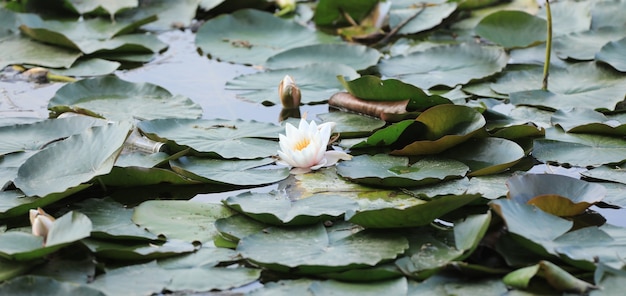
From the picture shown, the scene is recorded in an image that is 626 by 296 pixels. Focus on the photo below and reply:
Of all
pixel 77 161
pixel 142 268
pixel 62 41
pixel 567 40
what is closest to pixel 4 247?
pixel 142 268

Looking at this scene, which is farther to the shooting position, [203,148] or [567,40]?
[567,40]

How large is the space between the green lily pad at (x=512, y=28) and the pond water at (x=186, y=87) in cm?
95

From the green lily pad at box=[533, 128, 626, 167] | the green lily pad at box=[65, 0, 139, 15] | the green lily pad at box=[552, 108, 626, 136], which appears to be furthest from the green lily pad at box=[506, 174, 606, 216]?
the green lily pad at box=[65, 0, 139, 15]

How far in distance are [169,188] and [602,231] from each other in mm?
1099

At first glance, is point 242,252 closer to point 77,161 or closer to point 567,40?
point 77,161

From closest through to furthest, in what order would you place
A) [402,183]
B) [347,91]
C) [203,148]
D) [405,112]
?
[402,183]
[203,148]
[405,112]
[347,91]

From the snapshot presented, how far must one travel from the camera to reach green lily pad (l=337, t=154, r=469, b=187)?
218 centimetres

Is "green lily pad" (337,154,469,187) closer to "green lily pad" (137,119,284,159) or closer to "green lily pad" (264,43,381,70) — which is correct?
"green lily pad" (137,119,284,159)

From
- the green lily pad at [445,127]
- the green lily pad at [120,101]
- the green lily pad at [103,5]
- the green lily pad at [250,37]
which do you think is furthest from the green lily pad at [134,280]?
the green lily pad at [103,5]

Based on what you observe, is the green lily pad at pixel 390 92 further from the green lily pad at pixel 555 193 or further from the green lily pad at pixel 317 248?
the green lily pad at pixel 317 248

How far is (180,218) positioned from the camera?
205 cm

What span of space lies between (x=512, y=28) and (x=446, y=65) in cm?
54

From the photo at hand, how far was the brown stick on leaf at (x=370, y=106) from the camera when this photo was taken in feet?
8.65

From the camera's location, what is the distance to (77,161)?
86.7 inches
